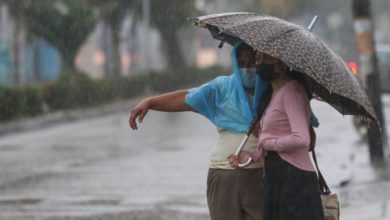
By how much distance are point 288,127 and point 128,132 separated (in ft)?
52.3

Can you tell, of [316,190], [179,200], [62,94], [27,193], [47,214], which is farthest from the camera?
[62,94]

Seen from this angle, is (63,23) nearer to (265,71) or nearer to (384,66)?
(384,66)

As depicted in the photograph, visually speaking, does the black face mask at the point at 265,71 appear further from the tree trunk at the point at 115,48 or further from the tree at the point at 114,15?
the tree trunk at the point at 115,48

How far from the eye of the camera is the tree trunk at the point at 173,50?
41.1 meters

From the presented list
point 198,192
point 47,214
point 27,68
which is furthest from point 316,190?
point 27,68

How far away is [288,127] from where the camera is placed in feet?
17.3

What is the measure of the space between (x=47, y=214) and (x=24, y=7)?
2284cm

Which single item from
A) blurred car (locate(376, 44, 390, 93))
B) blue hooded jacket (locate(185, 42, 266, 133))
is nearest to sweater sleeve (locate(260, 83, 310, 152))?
blue hooded jacket (locate(185, 42, 266, 133))

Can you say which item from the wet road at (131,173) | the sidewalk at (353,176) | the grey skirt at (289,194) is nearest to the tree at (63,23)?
the wet road at (131,173)

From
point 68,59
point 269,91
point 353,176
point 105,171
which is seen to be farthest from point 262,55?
point 68,59

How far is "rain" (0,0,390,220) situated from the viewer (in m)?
10.4

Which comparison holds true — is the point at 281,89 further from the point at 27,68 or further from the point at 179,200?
the point at 27,68

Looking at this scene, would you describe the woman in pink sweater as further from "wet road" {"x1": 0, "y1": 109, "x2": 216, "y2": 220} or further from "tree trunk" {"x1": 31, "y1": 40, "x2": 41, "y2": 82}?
"tree trunk" {"x1": 31, "y1": 40, "x2": 41, "y2": 82}

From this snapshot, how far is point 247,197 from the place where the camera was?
5.45 m
